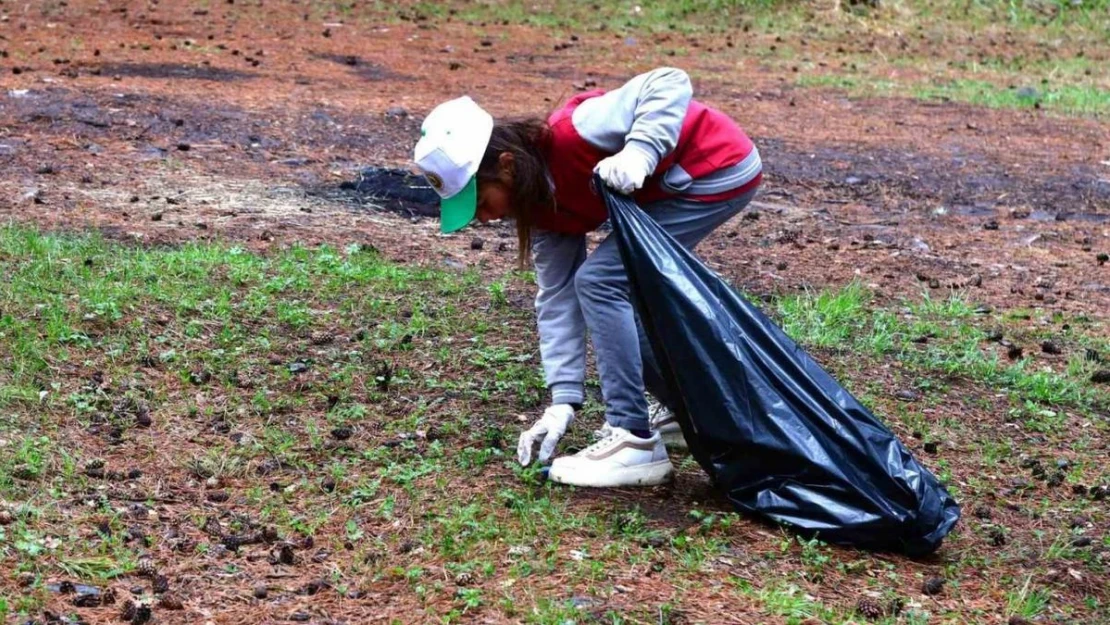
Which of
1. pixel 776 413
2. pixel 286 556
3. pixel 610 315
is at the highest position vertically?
pixel 610 315

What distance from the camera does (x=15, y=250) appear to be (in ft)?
18.0

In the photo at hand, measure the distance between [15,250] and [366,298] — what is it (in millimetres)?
1462

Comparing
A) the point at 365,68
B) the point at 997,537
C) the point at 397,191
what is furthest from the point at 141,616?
the point at 365,68

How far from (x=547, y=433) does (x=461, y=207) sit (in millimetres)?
752

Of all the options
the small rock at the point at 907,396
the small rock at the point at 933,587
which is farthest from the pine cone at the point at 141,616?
the small rock at the point at 907,396

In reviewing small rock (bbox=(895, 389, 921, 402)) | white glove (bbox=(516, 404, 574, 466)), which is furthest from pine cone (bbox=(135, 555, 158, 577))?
small rock (bbox=(895, 389, 921, 402))

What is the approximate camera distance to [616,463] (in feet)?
12.5

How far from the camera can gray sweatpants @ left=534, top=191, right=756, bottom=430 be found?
12.2 ft

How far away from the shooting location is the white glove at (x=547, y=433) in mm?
3934

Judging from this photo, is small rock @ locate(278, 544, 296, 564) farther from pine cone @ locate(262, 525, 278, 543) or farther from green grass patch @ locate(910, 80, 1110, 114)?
green grass patch @ locate(910, 80, 1110, 114)

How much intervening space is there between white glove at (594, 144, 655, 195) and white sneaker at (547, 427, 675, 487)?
74cm

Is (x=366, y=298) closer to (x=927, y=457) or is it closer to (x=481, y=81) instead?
(x=927, y=457)

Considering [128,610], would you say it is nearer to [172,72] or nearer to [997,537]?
[997,537]

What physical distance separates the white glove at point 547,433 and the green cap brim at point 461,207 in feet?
2.20
